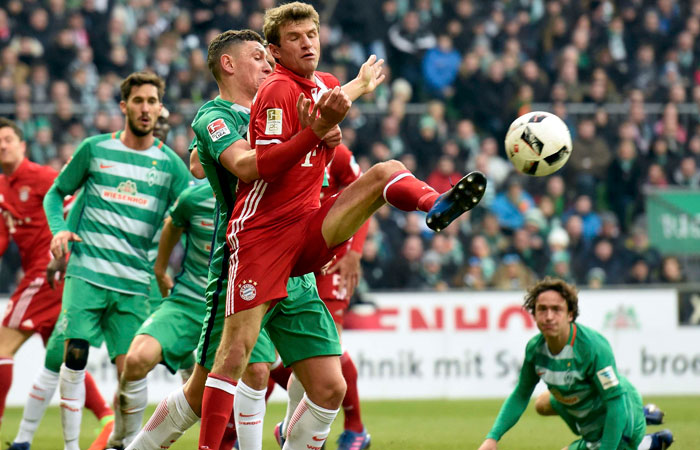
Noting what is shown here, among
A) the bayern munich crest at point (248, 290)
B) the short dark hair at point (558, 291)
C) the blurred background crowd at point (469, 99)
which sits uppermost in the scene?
the blurred background crowd at point (469, 99)

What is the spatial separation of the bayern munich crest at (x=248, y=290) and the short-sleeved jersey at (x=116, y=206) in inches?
91.7

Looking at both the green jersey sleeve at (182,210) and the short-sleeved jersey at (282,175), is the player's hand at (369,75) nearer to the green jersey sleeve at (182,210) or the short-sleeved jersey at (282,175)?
the short-sleeved jersey at (282,175)

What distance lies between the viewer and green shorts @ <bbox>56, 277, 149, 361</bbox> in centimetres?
726

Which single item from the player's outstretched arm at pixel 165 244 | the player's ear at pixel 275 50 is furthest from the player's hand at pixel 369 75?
the player's outstretched arm at pixel 165 244

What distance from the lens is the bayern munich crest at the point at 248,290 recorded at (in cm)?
536

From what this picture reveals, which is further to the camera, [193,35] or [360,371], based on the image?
[193,35]

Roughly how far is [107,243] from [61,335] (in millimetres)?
673

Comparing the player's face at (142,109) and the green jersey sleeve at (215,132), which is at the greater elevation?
the player's face at (142,109)

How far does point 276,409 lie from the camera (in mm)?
11875

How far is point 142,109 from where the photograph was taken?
7566mm

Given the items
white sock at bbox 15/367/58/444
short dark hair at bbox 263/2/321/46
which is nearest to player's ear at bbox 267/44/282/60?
short dark hair at bbox 263/2/321/46

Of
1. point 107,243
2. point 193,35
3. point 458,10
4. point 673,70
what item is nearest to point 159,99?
point 107,243

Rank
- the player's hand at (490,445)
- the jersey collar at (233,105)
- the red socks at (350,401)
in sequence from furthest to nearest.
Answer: the red socks at (350,401) → the player's hand at (490,445) → the jersey collar at (233,105)

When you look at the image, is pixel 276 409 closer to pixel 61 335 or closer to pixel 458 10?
pixel 61 335
